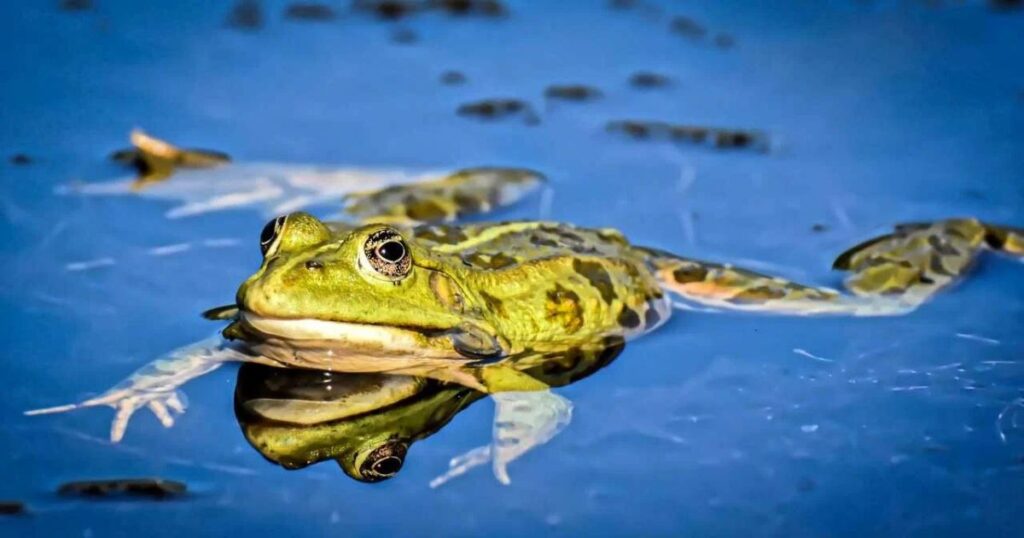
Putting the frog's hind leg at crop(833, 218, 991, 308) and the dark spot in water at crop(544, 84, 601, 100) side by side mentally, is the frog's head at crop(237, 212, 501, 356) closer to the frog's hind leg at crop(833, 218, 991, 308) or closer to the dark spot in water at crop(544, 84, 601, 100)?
the frog's hind leg at crop(833, 218, 991, 308)

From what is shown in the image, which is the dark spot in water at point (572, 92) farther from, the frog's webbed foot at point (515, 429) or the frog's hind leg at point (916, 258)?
the frog's webbed foot at point (515, 429)

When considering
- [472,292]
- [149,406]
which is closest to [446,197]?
[472,292]

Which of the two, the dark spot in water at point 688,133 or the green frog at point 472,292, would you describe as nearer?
the green frog at point 472,292

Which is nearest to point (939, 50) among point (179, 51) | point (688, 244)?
point (688, 244)

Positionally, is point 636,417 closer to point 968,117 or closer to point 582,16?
point 968,117

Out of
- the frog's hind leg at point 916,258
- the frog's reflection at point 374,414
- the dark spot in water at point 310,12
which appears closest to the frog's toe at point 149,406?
the frog's reflection at point 374,414

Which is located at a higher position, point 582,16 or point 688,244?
point 582,16
